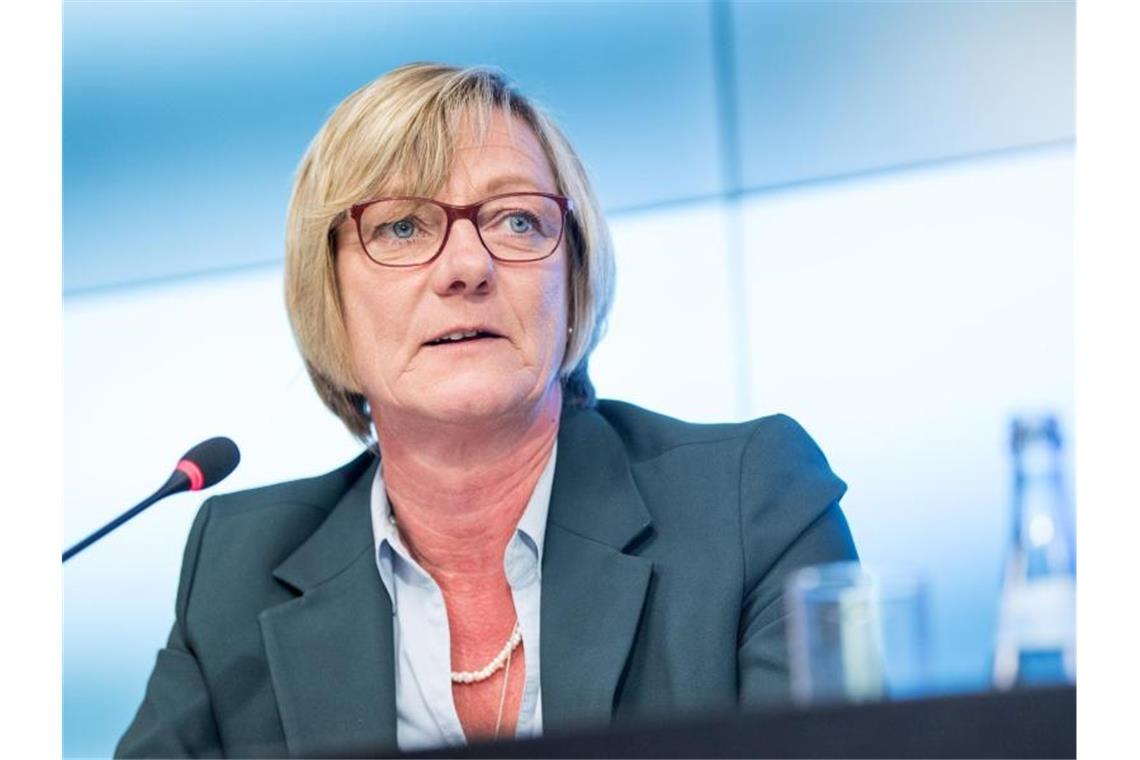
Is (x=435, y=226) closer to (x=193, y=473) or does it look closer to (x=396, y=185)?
(x=396, y=185)

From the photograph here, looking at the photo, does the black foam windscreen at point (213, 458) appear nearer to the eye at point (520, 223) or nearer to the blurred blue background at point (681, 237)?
the blurred blue background at point (681, 237)

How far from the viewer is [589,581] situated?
1573 millimetres

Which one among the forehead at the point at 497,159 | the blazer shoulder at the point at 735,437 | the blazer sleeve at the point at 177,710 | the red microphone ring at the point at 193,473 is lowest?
the blazer sleeve at the point at 177,710

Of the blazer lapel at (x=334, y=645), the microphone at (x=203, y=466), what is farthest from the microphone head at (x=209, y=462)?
the blazer lapel at (x=334, y=645)

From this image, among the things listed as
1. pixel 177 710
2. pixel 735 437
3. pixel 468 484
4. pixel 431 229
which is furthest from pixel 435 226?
pixel 177 710

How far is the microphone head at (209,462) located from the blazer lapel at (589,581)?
37 centimetres

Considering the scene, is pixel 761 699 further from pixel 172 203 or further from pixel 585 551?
pixel 172 203

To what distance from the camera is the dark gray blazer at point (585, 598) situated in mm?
1525

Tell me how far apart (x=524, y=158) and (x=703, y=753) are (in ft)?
3.13

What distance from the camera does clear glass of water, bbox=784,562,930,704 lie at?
0.94 m

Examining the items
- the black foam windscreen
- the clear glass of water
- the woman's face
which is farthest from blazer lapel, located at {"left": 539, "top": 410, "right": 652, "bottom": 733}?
the clear glass of water

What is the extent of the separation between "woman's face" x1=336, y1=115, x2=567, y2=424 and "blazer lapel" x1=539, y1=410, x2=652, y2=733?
11 centimetres

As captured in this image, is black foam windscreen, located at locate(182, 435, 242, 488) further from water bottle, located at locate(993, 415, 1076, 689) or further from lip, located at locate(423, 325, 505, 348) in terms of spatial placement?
water bottle, located at locate(993, 415, 1076, 689)

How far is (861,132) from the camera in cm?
195
